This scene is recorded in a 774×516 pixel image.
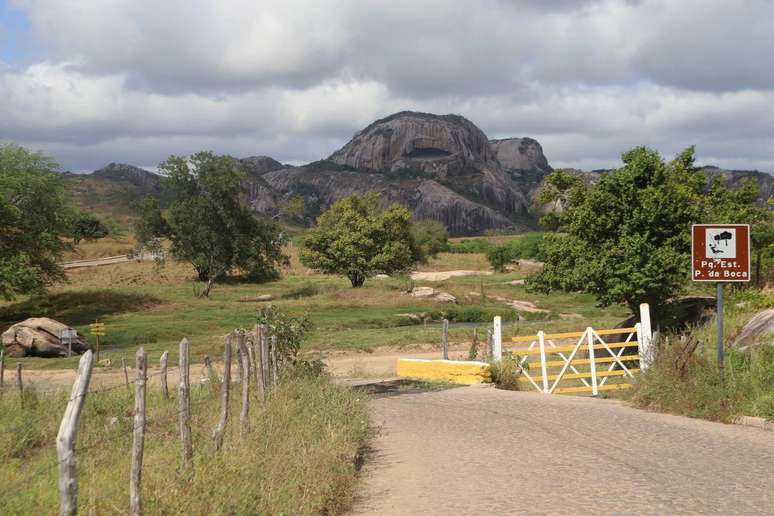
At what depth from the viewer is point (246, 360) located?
11.9 m

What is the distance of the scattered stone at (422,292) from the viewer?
217 feet

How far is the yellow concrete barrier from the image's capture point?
22.3 meters

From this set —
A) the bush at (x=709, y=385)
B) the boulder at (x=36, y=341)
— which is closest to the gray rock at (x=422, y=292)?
the boulder at (x=36, y=341)

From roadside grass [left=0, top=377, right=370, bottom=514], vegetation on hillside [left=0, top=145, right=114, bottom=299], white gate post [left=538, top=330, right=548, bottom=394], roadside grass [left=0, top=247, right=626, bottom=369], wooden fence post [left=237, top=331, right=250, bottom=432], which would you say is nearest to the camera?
roadside grass [left=0, top=377, right=370, bottom=514]

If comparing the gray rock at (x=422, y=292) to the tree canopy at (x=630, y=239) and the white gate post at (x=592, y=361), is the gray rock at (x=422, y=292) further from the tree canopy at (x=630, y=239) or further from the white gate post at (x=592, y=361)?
the white gate post at (x=592, y=361)

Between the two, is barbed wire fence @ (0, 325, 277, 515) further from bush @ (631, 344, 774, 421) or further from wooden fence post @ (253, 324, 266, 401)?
bush @ (631, 344, 774, 421)

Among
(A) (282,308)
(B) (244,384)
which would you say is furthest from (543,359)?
(A) (282,308)

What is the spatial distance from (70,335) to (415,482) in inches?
1176

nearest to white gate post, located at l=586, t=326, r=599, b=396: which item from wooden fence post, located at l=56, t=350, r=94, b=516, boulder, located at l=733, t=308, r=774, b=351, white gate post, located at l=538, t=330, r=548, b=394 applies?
white gate post, located at l=538, t=330, r=548, b=394

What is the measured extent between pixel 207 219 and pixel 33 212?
1337 cm

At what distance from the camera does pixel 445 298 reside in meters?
65.5

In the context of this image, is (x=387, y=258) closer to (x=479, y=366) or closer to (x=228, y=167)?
(x=228, y=167)

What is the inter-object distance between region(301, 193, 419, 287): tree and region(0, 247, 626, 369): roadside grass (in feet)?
5.84

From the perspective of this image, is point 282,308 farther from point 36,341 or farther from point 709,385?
point 709,385
